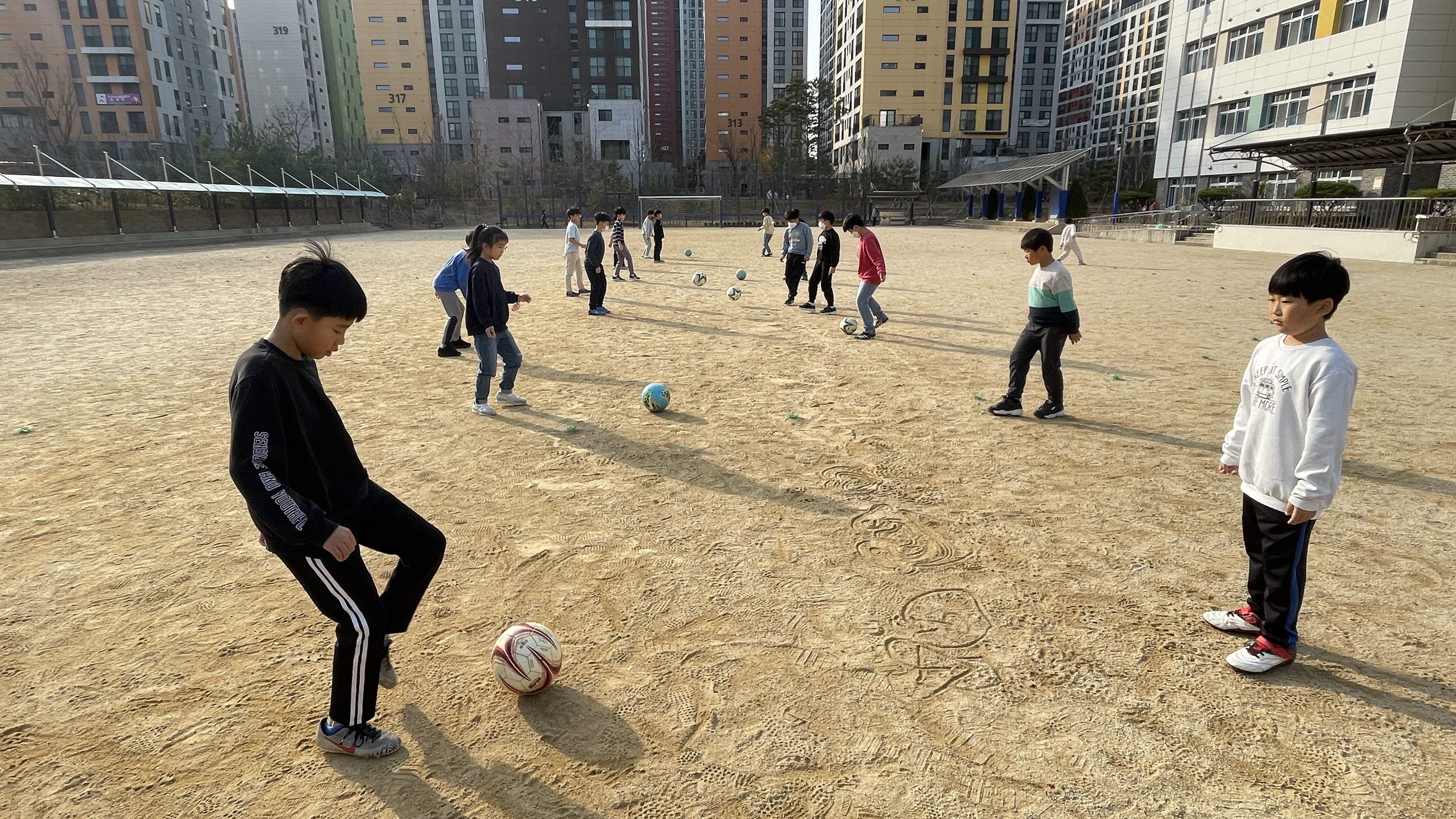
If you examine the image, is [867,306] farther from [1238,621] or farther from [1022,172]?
[1022,172]

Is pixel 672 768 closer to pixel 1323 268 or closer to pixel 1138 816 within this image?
pixel 1138 816

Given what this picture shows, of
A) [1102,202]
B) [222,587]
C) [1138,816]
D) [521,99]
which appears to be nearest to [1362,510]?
[1138,816]

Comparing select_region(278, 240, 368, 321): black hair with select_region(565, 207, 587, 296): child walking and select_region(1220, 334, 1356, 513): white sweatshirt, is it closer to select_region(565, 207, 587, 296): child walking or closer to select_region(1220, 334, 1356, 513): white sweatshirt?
select_region(1220, 334, 1356, 513): white sweatshirt

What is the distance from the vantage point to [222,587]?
444cm

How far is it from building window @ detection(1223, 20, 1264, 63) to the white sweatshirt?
5545cm

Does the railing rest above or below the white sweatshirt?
above

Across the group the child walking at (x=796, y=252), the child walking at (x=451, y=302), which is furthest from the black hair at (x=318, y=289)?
the child walking at (x=796, y=252)

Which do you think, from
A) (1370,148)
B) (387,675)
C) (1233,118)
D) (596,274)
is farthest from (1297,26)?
(387,675)

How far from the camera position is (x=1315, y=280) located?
10.5 feet

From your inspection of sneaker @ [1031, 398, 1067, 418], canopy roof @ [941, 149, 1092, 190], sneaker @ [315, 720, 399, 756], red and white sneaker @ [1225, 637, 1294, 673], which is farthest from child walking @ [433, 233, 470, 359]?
canopy roof @ [941, 149, 1092, 190]

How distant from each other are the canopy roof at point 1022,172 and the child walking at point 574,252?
3853cm

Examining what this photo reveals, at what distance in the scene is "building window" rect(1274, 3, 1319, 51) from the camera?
41344 mm

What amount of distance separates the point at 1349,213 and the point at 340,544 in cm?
3688

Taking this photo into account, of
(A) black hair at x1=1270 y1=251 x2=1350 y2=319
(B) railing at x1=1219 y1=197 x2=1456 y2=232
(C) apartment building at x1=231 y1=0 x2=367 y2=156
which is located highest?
(C) apartment building at x1=231 y1=0 x2=367 y2=156
